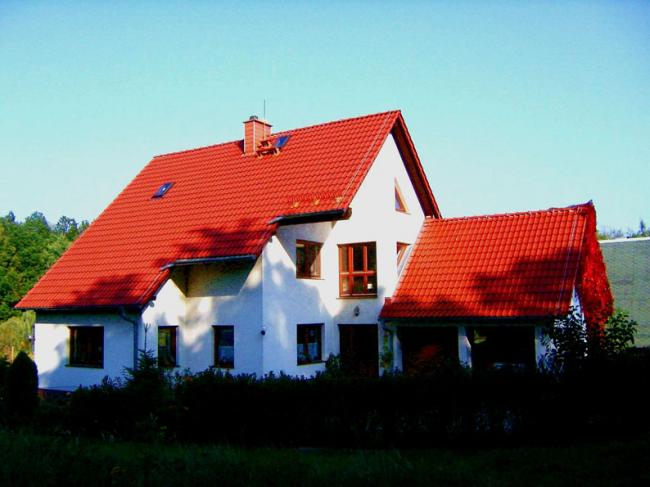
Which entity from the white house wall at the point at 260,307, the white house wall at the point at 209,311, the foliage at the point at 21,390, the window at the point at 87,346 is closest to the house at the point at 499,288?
the white house wall at the point at 260,307

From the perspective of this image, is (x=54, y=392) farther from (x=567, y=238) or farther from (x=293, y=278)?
(x=567, y=238)

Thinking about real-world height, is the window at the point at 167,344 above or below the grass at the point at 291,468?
above

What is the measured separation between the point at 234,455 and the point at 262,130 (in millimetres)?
16209

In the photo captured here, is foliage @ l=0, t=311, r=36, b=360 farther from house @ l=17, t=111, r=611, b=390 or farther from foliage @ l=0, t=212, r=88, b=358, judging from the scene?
house @ l=17, t=111, r=611, b=390

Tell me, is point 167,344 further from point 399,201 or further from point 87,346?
point 399,201

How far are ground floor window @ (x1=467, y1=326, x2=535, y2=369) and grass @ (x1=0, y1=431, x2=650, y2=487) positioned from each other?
9.24 meters

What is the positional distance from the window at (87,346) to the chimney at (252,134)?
7683 millimetres

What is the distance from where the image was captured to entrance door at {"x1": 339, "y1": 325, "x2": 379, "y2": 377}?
68.8 ft

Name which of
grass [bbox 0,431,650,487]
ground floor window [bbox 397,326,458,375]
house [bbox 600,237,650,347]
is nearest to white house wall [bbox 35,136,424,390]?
ground floor window [bbox 397,326,458,375]

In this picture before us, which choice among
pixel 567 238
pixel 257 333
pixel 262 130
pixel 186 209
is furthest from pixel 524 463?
pixel 262 130

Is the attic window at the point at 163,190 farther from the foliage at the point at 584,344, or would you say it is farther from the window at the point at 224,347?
the foliage at the point at 584,344

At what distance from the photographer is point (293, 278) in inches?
773

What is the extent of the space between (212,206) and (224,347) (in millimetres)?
4517

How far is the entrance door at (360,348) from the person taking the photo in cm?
2097
